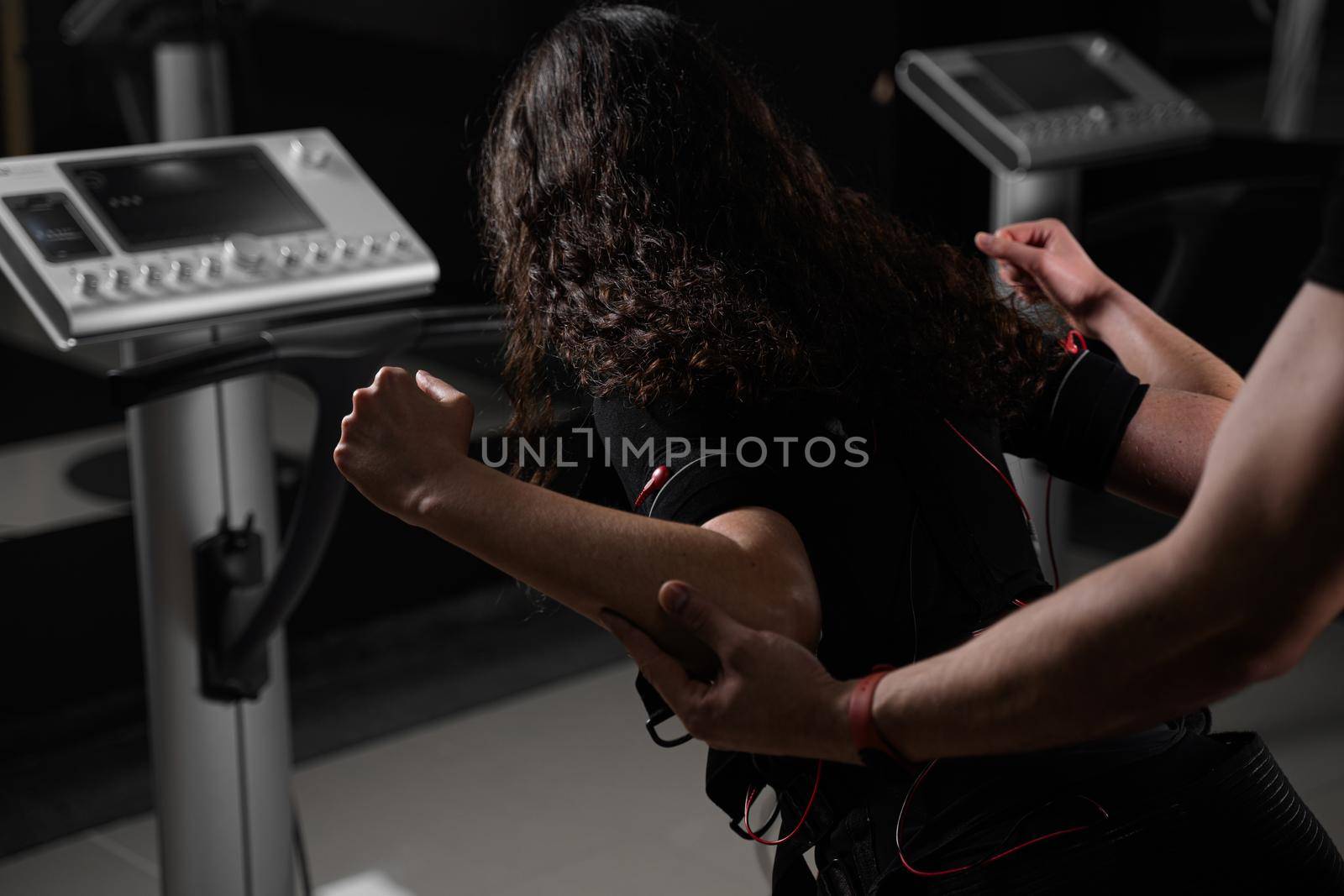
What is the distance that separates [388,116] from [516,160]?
198cm

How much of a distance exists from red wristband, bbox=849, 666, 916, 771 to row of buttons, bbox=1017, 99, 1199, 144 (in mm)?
1850

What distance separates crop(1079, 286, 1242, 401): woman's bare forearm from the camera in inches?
59.2

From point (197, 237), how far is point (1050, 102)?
160 centimetres

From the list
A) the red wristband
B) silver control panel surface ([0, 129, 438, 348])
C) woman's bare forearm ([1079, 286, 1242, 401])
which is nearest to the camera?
the red wristband

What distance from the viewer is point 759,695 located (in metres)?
1.04

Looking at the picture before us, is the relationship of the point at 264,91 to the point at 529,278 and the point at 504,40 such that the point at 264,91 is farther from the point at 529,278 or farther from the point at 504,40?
the point at 529,278

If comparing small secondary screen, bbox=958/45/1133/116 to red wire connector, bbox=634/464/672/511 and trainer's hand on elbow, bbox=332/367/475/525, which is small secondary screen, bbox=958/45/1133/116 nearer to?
red wire connector, bbox=634/464/672/511

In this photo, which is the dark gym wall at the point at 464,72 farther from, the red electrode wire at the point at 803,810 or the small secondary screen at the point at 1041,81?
the red electrode wire at the point at 803,810

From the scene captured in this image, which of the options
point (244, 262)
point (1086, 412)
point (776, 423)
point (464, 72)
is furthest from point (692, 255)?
point (464, 72)

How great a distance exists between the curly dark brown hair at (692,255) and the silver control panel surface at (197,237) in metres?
0.56

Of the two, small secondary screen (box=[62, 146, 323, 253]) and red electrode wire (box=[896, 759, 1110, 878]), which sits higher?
small secondary screen (box=[62, 146, 323, 253])

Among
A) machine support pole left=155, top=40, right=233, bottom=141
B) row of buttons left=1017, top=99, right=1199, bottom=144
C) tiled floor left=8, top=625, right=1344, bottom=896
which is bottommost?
tiled floor left=8, top=625, right=1344, bottom=896

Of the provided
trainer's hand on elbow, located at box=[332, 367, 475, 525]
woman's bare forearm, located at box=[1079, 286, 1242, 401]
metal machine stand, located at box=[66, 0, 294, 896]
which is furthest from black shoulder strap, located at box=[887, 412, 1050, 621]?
metal machine stand, located at box=[66, 0, 294, 896]

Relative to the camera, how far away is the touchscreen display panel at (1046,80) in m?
2.80
